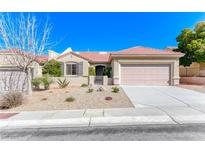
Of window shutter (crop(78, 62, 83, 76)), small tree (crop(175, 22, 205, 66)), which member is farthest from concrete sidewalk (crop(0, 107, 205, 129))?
small tree (crop(175, 22, 205, 66))

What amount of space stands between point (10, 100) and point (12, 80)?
22.6 ft

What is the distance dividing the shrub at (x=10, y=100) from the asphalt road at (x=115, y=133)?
3.85m

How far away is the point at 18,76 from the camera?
50.3 feet

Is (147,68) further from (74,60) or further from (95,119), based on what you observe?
(95,119)

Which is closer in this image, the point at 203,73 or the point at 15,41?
the point at 15,41

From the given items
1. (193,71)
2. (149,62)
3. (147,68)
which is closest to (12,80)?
(147,68)

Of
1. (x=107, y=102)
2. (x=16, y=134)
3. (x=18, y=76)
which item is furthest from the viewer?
(x=18, y=76)

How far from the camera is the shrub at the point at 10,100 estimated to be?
930 cm

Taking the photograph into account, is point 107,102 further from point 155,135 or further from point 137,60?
point 137,60

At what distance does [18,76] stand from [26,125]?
10278 millimetres

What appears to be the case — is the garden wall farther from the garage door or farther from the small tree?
the garage door

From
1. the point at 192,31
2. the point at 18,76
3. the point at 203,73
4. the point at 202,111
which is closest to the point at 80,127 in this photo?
the point at 202,111

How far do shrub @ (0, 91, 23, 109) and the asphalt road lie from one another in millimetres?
3845

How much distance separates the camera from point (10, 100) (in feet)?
30.8
